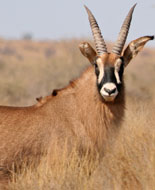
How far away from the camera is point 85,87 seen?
729 centimetres

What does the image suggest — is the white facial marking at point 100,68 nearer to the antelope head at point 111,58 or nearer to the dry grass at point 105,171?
the antelope head at point 111,58

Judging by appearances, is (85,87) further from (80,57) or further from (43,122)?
(80,57)

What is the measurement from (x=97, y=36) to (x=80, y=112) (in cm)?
145

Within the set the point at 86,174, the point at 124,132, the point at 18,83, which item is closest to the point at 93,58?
the point at 124,132

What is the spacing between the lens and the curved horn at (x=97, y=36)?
282 inches

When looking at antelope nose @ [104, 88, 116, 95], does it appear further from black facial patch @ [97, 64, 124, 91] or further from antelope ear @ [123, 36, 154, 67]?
antelope ear @ [123, 36, 154, 67]

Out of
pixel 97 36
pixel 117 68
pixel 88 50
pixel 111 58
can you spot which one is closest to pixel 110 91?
pixel 117 68

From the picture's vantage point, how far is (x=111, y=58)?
679 centimetres

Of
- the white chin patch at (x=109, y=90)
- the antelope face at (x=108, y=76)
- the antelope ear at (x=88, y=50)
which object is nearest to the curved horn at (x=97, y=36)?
the antelope ear at (x=88, y=50)

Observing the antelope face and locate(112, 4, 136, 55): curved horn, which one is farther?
locate(112, 4, 136, 55): curved horn

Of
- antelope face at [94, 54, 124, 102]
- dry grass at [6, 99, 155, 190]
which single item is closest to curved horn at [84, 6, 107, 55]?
antelope face at [94, 54, 124, 102]

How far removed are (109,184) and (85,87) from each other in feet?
7.34

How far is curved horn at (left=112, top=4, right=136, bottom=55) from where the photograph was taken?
7.17 m

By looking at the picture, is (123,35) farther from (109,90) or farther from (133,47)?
(109,90)
